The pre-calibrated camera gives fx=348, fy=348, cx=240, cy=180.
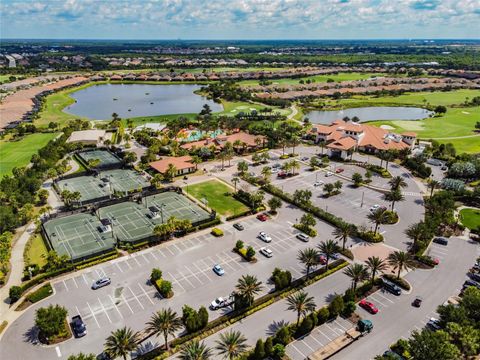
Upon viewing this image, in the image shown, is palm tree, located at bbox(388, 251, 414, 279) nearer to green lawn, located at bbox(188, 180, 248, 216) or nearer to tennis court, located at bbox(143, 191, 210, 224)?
green lawn, located at bbox(188, 180, 248, 216)

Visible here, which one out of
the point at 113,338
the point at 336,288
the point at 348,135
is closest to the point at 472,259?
the point at 336,288

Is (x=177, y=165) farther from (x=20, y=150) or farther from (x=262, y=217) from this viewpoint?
(x=20, y=150)

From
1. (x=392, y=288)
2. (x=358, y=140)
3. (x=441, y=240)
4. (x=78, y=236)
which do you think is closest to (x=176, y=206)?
(x=78, y=236)

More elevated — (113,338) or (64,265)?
(113,338)

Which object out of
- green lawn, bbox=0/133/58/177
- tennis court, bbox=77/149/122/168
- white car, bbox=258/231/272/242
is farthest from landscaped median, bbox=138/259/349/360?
green lawn, bbox=0/133/58/177

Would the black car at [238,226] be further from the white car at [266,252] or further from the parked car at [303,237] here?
the parked car at [303,237]

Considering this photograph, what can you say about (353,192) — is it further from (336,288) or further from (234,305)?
(234,305)
